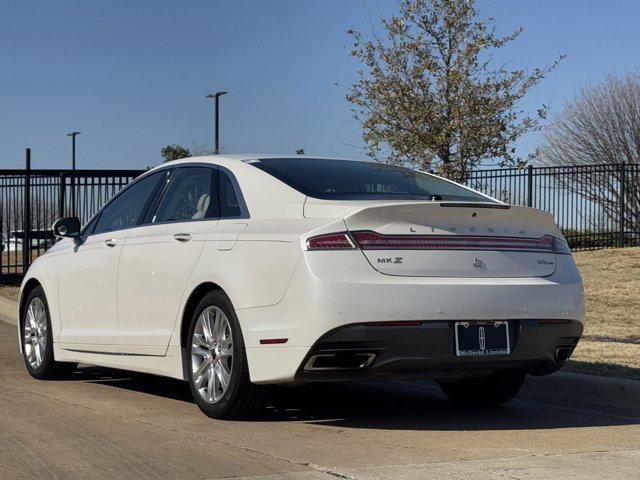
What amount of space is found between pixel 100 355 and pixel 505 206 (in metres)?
3.26

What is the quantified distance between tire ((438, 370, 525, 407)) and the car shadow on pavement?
8cm

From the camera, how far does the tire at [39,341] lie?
841 cm

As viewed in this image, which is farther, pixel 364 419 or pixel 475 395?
pixel 475 395

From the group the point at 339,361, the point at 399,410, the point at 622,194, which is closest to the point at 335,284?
the point at 339,361

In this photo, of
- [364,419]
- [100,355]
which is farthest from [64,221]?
[364,419]

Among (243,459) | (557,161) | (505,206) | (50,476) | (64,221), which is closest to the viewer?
(50,476)

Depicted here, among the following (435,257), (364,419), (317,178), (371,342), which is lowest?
(364,419)

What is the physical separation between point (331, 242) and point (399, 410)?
5.80 feet

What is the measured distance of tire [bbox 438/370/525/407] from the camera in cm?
702

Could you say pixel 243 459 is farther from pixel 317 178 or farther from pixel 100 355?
pixel 100 355

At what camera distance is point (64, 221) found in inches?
325

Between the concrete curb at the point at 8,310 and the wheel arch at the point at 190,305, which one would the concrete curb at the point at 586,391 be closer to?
the wheel arch at the point at 190,305

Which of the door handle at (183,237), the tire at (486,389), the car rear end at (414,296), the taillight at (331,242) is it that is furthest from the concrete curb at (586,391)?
the door handle at (183,237)

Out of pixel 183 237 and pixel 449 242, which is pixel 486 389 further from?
pixel 183 237
